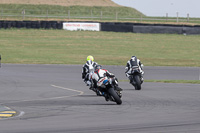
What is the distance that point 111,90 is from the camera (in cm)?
1680

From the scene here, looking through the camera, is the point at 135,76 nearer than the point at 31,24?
Yes

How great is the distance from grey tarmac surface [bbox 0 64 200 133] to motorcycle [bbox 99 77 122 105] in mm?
281

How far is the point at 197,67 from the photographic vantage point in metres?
36.6

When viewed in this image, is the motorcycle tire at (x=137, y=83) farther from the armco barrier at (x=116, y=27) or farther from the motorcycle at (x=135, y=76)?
the armco barrier at (x=116, y=27)

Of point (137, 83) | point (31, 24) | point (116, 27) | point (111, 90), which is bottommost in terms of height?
point (137, 83)

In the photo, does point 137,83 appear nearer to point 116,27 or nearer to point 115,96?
point 115,96

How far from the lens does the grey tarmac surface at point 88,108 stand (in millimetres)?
Result: 11844

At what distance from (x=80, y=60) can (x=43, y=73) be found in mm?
10684

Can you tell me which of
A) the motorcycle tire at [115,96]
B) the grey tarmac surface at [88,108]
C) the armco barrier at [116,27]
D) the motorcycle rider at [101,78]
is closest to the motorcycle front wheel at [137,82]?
the grey tarmac surface at [88,108]

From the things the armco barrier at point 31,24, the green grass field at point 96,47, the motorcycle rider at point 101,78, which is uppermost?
the armco barrier at point 31,24

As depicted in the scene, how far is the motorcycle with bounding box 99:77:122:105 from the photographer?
1656 centimetres

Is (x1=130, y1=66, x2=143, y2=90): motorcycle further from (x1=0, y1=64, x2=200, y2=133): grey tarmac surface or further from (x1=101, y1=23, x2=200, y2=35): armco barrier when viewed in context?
(x1=101, y1=23, x2=200, y2=35): armco barrier

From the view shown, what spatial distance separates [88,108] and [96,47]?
33.9 metres

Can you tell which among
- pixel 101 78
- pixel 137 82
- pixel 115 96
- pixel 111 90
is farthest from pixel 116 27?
pixel 115 96
